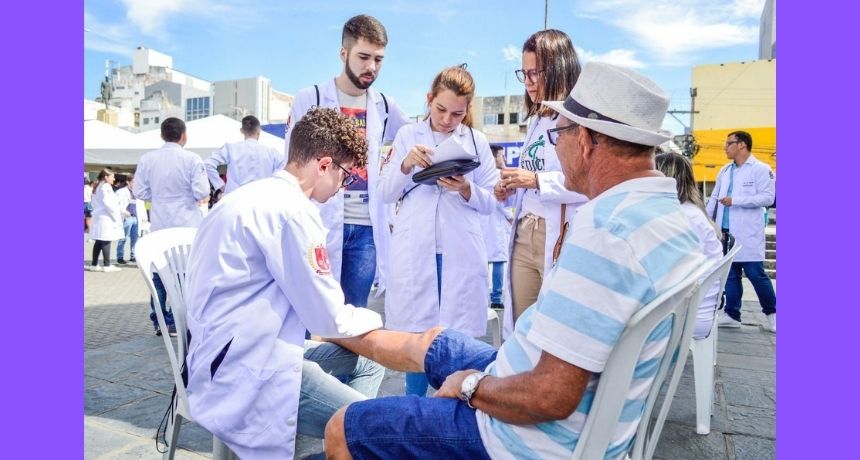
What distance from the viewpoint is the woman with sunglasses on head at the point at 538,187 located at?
248cm

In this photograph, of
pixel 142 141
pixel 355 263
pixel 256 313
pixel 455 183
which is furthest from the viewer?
pixel 142 141

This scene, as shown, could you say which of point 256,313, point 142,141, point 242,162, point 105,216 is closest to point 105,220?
point 105,216

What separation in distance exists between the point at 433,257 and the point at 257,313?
130 centimetres

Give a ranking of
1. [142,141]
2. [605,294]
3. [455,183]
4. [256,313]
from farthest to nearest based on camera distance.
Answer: [142,141] → [455,183] → [256,313] → [605,294]

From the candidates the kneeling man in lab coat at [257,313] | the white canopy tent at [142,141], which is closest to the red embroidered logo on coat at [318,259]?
the kneeling man in lab coat at [257,313]

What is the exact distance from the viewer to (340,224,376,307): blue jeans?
302 centimetres

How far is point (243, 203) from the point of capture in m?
1.74

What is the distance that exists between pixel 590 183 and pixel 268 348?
1.01m

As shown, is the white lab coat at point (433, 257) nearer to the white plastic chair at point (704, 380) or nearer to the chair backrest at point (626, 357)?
the white plastic chair at point (704, 380)

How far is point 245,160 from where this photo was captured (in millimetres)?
6191

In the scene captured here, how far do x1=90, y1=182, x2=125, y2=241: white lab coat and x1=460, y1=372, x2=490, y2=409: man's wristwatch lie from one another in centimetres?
1024

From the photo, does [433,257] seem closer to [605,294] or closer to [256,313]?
[256,313]

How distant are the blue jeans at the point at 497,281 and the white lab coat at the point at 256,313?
18.7 feet

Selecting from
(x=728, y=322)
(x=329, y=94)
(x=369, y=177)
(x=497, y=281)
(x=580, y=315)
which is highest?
(x=329, y=94)
